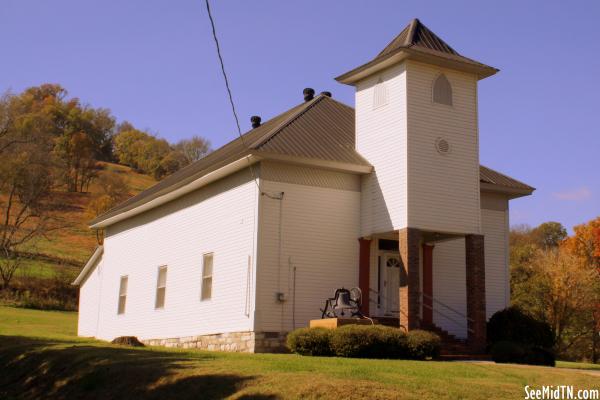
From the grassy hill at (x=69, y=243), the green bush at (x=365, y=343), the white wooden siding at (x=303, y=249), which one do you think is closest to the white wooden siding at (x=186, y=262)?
the white wooden siding at (x=303, y=249)

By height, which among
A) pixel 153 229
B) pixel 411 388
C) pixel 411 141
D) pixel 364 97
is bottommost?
pixel 411 388

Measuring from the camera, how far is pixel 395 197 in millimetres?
22062

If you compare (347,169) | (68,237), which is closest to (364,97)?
(347,169)

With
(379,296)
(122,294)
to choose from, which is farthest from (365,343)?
(122,294)

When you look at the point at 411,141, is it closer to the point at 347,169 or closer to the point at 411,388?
the point at 347,169

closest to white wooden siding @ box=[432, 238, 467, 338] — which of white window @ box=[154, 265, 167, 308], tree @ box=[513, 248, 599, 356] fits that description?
white window @ box=[154, 265, 167, 308]

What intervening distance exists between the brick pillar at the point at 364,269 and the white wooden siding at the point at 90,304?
51.8ft

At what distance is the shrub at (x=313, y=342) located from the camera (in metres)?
18.5

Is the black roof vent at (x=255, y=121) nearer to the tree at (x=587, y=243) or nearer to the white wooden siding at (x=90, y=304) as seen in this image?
the white wooden siding at (x=90, y=304)

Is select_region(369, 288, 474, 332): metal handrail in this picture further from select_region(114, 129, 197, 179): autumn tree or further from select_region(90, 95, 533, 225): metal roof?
select_region(114, 129, 197, 179): autumn tree

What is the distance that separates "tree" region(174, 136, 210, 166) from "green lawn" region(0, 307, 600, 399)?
86321 millimetres

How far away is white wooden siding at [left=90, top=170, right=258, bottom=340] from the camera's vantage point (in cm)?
2255

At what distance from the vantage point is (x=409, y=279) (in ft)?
69.3

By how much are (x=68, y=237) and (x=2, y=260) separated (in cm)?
1734
